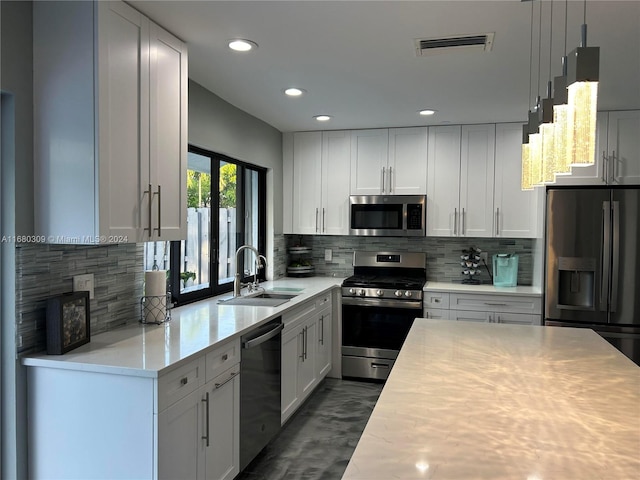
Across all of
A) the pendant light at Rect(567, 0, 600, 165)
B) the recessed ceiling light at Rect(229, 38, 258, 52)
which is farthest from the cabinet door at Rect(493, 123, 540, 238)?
the pendant light at Rect(567, 0, 600, 165)

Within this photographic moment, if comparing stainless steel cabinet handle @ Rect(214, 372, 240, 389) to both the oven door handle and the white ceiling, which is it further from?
the oven door handle

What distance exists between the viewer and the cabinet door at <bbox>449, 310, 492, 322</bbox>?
4129 mm

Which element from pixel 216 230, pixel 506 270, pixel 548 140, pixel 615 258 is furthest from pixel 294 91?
pixel 615 258

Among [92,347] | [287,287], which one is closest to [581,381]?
[92,347]

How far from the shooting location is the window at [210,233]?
3145mm

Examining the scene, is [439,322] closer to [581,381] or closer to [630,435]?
[581,381]

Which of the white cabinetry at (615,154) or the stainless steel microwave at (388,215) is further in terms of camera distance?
the stainless steel microwave at (388,215)

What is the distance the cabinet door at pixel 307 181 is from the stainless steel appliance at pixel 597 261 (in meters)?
2.09

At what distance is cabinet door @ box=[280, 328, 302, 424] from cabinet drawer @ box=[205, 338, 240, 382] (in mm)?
708

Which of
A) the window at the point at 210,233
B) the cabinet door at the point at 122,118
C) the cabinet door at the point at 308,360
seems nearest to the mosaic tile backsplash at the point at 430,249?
the window at the point at 210,233

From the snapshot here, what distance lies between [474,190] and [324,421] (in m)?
2.39

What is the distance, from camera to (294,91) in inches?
130

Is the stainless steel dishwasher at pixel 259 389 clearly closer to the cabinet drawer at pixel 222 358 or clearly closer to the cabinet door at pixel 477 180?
the cabinet drawer at pixel 222 358

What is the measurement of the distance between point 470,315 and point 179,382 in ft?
9.48
